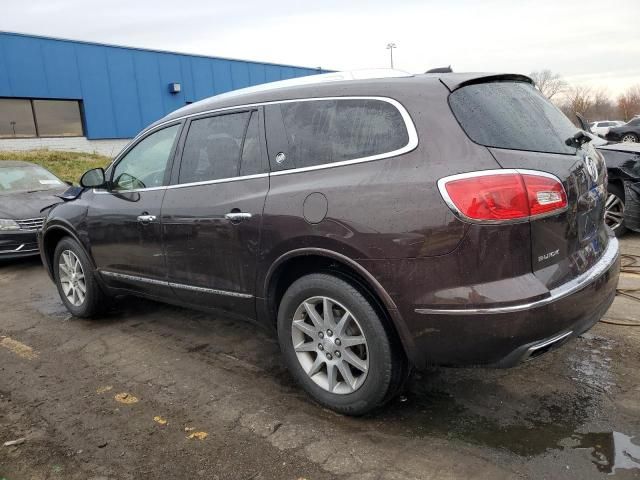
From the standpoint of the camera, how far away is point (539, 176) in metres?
2.48

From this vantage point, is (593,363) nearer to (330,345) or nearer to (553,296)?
(553,296)

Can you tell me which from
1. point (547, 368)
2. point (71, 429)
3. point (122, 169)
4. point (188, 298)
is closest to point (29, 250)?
point (122, 169)

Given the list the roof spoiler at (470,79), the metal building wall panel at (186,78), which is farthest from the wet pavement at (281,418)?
the metal building wall panel at (186,78)

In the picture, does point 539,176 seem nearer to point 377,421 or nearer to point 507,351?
point 507,351

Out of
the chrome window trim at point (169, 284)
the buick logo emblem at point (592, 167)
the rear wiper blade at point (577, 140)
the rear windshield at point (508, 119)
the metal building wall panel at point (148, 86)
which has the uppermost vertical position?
the metal building wall panel at point (148, 86)

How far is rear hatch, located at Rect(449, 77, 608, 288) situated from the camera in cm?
250

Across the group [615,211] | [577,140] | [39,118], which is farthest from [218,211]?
[39,118]

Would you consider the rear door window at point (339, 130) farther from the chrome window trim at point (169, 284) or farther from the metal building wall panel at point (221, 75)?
the metal building wall panel at point (221, 75)

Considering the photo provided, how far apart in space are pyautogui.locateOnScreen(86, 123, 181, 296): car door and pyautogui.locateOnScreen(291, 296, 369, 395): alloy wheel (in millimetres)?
1358

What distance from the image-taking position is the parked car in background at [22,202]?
7.28 metres

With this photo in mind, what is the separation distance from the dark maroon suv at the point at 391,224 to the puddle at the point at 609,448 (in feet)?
1.71

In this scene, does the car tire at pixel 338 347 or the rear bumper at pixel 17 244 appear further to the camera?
the rear bumper at pixel 17 244

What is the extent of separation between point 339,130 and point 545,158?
1063 mm

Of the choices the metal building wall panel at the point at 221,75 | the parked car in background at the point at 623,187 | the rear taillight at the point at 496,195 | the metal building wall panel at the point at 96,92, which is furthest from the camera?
the metal building wall panel at the point at 221,75
